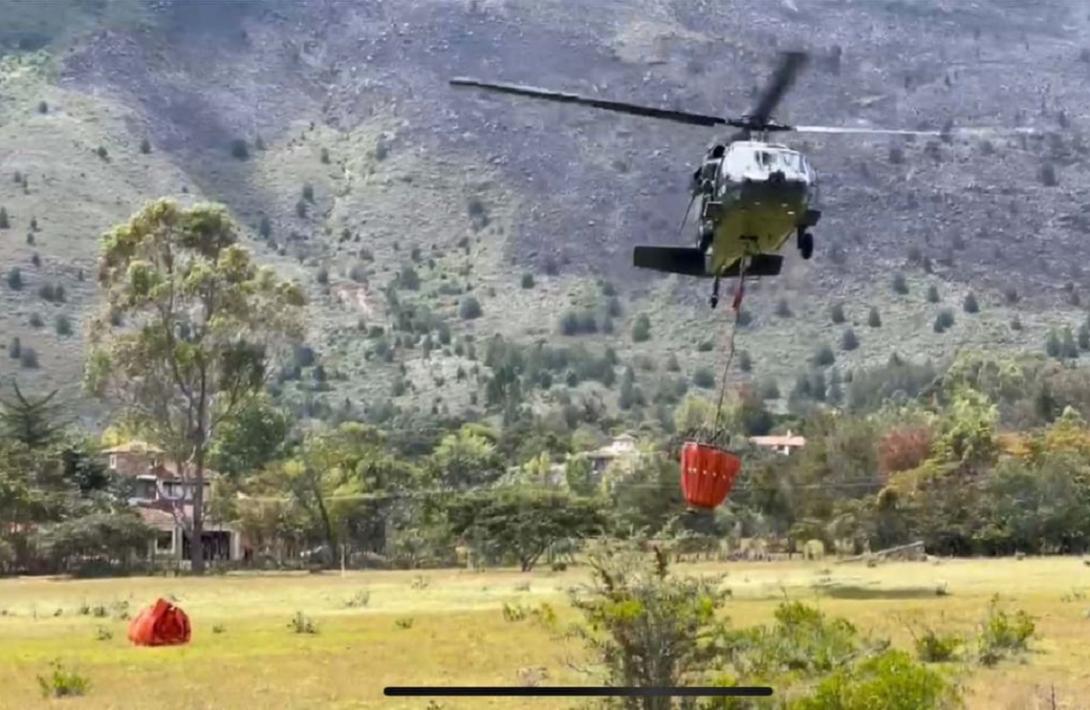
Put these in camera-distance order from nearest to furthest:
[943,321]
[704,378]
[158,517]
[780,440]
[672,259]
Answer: [672,259]
[158,517]
[780,440]
[704,378]
[943,321]

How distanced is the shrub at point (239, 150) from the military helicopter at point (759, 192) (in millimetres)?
156899

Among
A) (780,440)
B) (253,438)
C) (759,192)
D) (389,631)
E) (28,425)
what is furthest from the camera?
(780,440)

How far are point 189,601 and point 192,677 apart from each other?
66.4 ft

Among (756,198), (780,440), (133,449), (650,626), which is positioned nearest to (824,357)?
(780,440)

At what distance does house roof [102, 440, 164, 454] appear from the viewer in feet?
251

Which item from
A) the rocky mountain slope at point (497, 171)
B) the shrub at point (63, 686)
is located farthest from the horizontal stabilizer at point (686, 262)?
the rocky mountain slope at point (497, 171)

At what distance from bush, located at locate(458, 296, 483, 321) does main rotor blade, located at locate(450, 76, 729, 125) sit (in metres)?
133

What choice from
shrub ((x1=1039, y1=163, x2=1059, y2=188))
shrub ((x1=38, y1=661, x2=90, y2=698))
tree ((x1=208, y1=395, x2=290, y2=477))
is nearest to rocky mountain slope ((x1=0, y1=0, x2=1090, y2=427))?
shrub ((x1=1039, y1=163, x2=1059, y2=188))

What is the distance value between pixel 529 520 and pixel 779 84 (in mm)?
49987

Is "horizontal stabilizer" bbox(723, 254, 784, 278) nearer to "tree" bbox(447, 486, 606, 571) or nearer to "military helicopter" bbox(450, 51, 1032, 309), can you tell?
"military helicopter" bbox(450, 51, 1032, 309)

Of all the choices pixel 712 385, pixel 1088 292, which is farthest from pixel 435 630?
pixel 1088 292

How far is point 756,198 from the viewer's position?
15.4 m

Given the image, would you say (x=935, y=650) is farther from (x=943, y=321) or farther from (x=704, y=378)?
(x=943, y=321)

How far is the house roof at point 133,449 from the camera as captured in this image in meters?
76.5
